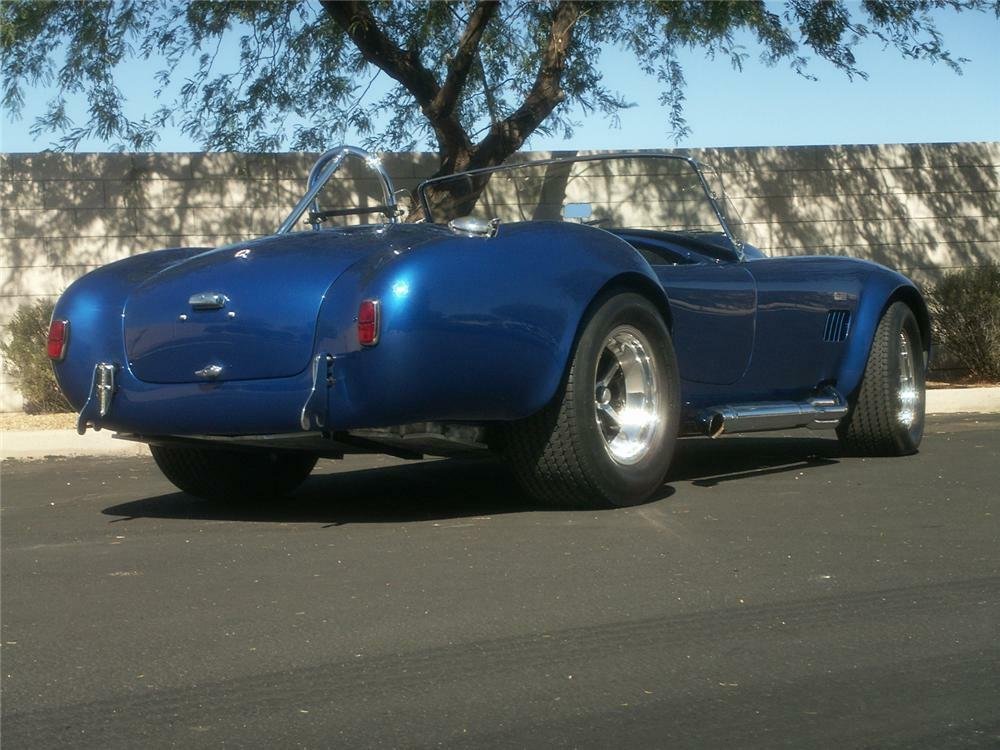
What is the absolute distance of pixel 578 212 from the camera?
660cm

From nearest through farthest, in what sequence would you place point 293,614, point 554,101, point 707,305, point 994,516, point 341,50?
point 293,614
point 994,516
point 707,305
point 554,101
point 341,50

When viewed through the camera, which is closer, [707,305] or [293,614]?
[293,614]

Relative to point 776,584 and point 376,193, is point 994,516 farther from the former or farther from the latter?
point 376,193

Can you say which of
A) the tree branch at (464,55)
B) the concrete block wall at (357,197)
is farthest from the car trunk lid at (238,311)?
the concrete block wall at (357,197)

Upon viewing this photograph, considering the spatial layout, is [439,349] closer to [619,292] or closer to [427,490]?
[619,292]

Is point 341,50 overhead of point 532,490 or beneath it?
overhead

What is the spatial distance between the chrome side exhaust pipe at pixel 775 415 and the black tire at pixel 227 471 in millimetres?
1708

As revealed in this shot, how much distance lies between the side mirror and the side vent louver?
4.02ft

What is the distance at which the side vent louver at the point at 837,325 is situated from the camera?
6648 millimetres

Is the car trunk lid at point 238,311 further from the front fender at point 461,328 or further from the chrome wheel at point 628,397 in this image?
the chrome wheel at point 628,397

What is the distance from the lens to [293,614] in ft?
12.6

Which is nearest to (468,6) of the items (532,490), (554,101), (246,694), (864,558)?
(554,101)

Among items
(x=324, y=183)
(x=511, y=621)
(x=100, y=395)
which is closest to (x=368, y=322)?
(x=100, y=395)

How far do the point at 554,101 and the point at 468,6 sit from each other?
1114 mm
